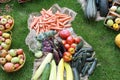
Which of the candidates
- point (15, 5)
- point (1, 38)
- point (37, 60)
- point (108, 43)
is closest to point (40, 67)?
point (37, 60)

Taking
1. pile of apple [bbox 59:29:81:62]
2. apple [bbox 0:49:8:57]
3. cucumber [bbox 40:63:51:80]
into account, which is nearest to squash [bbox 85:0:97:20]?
pile of apple [bbox 59:29:81:62]

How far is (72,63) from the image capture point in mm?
7199

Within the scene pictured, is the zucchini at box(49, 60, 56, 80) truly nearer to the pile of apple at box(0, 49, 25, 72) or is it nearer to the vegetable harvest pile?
the vegetable harvest pile

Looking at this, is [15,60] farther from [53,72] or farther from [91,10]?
[91,10]

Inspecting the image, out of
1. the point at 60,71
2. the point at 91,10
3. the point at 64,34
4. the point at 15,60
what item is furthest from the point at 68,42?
the point at 15,60

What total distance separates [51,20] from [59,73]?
4.99ft

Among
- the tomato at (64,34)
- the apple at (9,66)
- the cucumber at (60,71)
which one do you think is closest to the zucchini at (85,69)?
the cucumber at (60,71)

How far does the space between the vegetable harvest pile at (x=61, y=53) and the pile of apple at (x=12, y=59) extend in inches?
14.3

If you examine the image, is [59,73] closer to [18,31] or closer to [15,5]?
[18,31]

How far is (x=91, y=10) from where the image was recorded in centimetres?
800

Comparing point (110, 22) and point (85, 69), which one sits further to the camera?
point (110, 22)

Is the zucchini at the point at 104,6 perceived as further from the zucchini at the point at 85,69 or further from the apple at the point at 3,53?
the apple at the point at 3,53

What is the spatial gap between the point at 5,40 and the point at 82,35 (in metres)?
1.73

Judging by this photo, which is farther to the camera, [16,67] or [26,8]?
[26,8]
